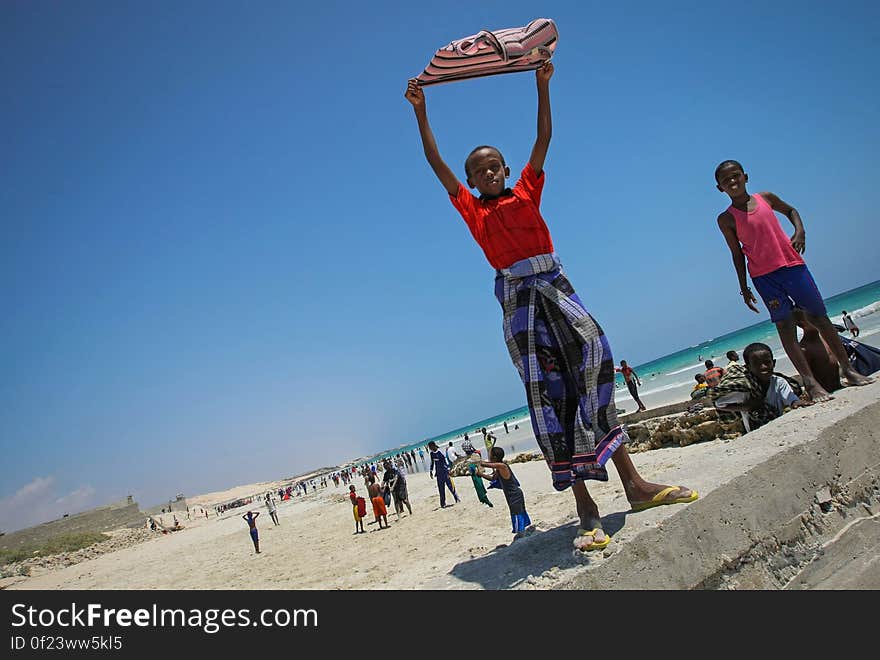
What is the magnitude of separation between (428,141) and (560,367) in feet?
4.58

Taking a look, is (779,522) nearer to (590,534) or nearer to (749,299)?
(590,534)

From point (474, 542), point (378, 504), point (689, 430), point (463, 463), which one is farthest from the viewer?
point (463, 463)

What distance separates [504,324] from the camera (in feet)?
8.59

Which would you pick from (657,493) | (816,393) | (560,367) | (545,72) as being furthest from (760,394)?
(545,72)

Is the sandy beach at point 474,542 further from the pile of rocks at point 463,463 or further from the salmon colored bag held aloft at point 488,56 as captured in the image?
the salmon colored bag held aloft at point 488,56

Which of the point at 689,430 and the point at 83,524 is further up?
the point at 689,430

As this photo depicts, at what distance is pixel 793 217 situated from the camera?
13.0ft

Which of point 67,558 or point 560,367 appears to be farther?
point 67,558

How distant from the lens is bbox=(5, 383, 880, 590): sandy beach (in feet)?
6.93

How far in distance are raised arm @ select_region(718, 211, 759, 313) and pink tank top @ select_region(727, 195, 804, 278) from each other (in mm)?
73
